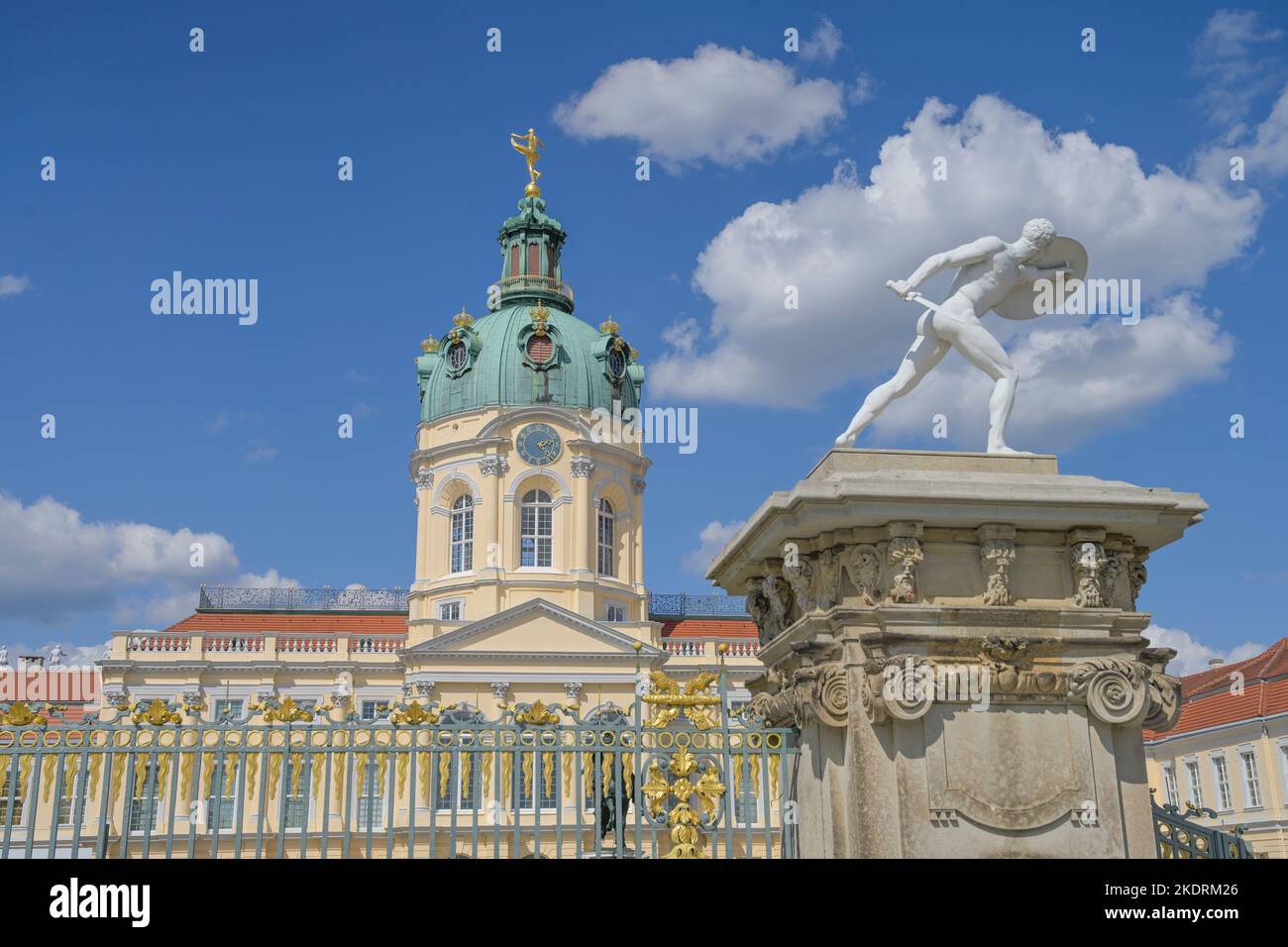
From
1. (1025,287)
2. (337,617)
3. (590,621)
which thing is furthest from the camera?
(337,617)

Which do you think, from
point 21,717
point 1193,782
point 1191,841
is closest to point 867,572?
point 1191,841

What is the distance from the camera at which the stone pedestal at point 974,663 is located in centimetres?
706

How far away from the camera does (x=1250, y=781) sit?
115ft

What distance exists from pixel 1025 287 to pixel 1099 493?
69.1 inches

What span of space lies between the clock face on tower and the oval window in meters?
3.22

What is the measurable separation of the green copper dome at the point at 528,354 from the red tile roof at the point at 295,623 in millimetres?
9592

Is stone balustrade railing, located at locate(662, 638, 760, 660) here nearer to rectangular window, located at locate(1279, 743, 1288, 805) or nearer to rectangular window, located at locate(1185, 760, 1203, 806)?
rectangular window, located at locate(1185, 760, 1203, 806)

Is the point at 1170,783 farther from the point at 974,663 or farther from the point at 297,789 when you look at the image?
the point at 974,663

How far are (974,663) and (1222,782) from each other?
3433cm

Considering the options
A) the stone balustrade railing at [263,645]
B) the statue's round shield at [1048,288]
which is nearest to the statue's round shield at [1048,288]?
the statue's round shield at [1048,288]
